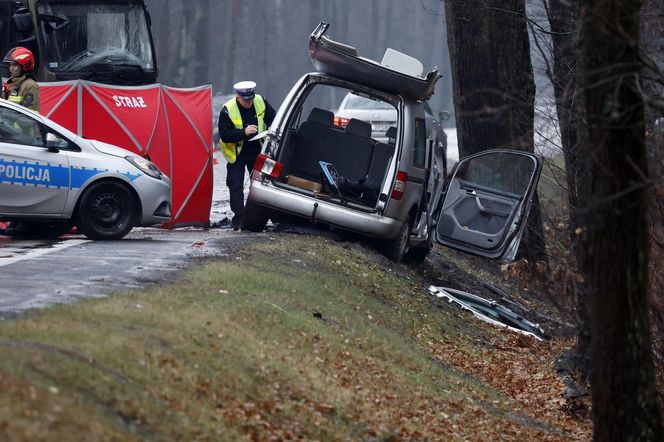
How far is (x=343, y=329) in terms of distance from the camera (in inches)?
425

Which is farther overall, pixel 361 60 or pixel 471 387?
pixel 361 60

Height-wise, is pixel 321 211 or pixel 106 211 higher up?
pixel 321 211

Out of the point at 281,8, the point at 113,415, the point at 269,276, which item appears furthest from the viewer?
the point at 281,8

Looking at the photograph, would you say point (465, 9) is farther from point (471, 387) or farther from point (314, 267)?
point (471, 387)

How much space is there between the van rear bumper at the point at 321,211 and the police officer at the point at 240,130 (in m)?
1.61

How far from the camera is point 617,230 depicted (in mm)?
7887

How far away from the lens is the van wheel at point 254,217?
1577cm

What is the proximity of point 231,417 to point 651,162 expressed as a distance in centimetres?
604

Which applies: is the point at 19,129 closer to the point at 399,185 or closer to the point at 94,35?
the point at 399,185

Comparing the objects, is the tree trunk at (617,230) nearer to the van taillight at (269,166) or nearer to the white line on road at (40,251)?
the white line on road at (40,251)

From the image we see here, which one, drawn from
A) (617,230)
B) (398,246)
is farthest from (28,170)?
(617,230)

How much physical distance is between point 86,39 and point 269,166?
599cm

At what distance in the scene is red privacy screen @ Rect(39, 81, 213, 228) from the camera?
16.7 m

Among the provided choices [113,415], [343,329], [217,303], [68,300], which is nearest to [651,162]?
[343,329]
